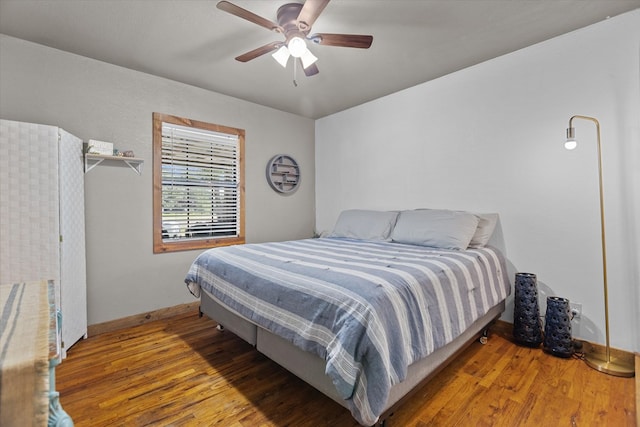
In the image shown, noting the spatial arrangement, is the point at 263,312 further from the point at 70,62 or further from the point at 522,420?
the point at 70,62

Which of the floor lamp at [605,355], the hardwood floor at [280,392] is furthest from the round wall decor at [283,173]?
the floor lamp at [605,355]

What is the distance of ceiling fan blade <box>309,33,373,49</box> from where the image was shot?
6.48 feet

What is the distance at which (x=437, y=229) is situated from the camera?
2.73 metres

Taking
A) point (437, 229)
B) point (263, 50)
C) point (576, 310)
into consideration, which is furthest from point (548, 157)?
point (263, 50)

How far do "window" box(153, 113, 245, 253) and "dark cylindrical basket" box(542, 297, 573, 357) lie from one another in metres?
3.24

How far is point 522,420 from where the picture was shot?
63.4 inches

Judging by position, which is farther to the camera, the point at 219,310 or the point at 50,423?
the point at 219,310

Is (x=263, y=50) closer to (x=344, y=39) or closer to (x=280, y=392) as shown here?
(x=344, y=39)

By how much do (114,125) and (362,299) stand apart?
294 cm

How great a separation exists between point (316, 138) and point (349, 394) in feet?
13.1

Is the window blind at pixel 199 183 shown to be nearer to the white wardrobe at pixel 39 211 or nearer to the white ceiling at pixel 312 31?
the white ceiling at pixel 312 31

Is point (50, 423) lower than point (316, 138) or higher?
lower

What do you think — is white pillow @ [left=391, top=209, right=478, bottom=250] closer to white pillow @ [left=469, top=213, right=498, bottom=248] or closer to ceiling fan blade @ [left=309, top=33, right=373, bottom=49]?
white pillow @ [left=469, top=213, right=498, bottom=248]

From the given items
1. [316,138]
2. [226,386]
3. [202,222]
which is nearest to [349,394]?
[226,386]
